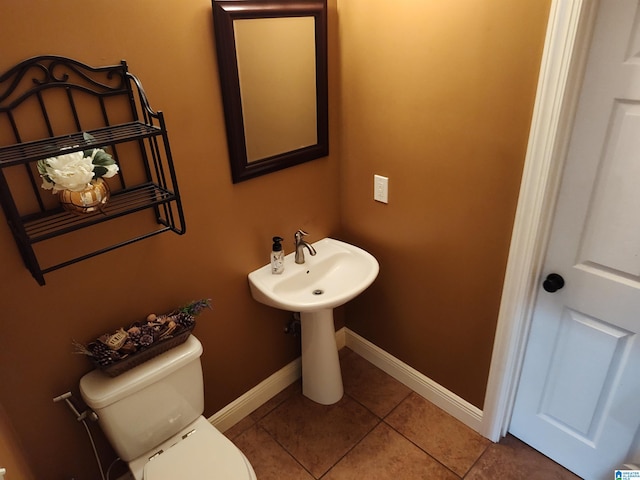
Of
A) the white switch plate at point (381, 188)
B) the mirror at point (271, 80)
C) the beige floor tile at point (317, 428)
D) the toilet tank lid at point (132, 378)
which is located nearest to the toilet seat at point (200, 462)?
the toilet tank lid at point (132, 378)

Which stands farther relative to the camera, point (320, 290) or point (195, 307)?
point (320, 290)

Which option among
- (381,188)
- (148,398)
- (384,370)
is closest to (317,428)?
(384,370)

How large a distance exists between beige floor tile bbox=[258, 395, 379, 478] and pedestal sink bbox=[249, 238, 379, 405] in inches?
2.6

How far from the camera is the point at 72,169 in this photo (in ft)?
3.93

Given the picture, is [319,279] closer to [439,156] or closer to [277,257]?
[277,257]

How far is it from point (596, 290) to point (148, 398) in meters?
1.59

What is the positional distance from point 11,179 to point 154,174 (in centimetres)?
41

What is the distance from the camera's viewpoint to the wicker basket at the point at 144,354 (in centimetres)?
149

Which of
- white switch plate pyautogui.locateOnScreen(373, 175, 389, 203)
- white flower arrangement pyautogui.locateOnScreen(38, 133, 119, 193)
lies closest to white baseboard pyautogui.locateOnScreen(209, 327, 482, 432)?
white switch plate pyautogui.locateOnScreen(373, 175, 389, 203)

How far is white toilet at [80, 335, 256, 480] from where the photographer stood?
1492 millimetres

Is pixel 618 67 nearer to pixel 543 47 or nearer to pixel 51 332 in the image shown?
pixel 543 47

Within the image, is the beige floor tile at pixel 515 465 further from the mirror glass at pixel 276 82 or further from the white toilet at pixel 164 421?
the mirror glass at pixel 276 82

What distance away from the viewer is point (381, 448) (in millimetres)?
2014

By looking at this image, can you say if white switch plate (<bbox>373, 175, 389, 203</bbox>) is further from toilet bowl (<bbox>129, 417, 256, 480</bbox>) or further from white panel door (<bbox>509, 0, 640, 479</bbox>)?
toilet bowl (<bbox>129, 417, 256, 480</bbox>)
